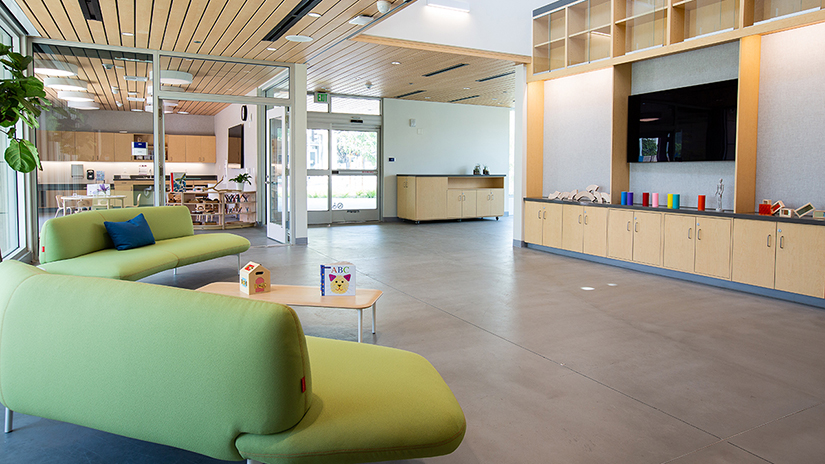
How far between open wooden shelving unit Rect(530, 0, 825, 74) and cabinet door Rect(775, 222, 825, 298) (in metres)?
1.99

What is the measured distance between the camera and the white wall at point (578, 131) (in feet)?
24.5

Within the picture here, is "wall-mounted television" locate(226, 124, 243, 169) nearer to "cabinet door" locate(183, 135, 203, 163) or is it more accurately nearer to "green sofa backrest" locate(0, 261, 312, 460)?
"cabinet door" locate(183, 135, 203, 163)

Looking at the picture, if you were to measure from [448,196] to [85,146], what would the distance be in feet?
24.7

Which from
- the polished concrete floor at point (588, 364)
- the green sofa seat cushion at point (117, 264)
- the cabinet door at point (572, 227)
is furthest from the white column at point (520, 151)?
the green sofa seat cushion at point (117, 264)

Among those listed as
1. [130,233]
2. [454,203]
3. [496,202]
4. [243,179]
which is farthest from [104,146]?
[496,202]

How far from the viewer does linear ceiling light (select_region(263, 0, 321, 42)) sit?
553cm

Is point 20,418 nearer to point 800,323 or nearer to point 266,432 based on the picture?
point 266,432

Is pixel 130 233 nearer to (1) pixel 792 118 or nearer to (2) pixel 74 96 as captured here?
(2) pixel 74 96

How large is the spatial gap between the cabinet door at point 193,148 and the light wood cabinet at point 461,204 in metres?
7.71

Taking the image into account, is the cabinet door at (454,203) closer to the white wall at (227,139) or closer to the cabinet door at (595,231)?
the white wall at (227,139)

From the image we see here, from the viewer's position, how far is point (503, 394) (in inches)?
114

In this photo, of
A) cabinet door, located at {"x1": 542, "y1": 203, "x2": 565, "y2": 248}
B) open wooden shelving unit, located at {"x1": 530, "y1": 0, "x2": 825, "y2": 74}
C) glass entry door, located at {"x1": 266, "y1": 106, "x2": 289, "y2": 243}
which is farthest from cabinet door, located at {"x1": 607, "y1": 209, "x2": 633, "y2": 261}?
glass entry door, located at {"x1": 266, "y1": 106, "x2": 289, "y2": 243}

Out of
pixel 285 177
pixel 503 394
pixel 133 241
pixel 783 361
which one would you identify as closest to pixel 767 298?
pixel 783 361

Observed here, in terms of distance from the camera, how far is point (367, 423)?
5.78ft
